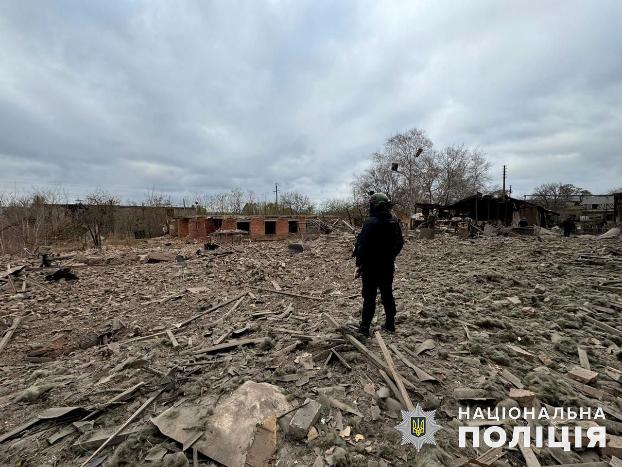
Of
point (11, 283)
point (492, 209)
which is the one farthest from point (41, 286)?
point (492, 209)

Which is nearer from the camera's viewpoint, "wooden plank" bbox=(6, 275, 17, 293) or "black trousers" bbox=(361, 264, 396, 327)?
"black trousers" bbox=(361, 264, 396, 327)

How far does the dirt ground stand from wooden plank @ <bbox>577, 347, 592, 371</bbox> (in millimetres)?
79

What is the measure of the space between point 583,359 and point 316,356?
3318 millimetres

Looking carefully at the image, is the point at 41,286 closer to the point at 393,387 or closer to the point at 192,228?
the point at 393,387

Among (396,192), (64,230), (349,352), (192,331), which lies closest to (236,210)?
(64,230)

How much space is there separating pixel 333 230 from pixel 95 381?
20.7 metres

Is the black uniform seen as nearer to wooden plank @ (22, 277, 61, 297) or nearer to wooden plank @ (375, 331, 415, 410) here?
wooden plank @ (375, 331, 415, 410)

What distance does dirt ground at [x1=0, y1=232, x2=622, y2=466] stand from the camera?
254 centimetres

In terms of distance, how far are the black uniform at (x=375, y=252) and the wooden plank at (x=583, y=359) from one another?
2.43 m

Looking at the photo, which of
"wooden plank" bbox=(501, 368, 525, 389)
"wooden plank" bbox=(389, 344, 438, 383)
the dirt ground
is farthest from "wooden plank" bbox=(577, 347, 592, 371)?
"wooden plank" bbox=(389, 344, 438, 383)

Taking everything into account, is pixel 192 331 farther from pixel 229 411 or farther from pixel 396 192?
pixel 396 192

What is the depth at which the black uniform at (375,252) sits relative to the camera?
13.3ft

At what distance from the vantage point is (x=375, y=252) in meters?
4.07

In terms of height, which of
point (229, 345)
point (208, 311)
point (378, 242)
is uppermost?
point (378, 242)
